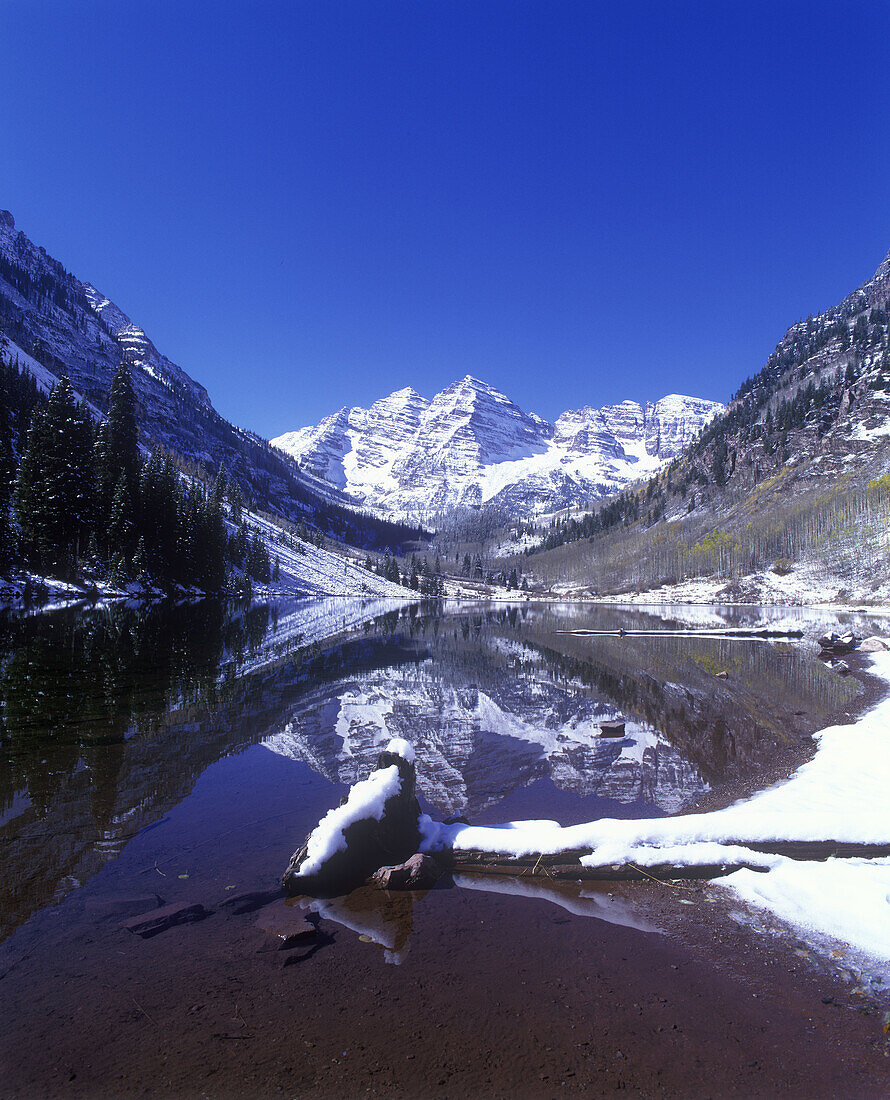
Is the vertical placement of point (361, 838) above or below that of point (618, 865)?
above

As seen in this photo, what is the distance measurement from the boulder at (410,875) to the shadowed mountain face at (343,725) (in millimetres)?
3868

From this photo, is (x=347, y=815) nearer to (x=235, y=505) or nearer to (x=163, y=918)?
(x=163, y=918)

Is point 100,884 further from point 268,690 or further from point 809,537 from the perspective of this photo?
point 809,537

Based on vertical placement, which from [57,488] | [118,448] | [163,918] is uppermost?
[118,448]

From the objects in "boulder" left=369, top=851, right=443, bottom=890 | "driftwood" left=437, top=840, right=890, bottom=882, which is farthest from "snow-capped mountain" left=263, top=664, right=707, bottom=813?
"boulder" left=369, top=851, right=443, bottom=890

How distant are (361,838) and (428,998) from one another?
3512 millimetres

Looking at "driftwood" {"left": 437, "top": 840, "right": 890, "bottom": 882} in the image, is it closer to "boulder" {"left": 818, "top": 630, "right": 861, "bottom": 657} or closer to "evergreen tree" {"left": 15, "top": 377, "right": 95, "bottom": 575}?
"boulder" {"left": 818, "top": 630, "right": 861, "bottom": 657}

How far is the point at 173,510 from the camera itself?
265ft

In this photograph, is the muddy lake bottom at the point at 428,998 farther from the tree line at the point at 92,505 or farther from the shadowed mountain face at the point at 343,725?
the tree line at the point at 92,505

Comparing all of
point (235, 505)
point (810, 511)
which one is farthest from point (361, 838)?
point (810, 511)

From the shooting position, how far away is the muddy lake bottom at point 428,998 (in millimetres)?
5547

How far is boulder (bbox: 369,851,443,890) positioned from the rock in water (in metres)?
0.42

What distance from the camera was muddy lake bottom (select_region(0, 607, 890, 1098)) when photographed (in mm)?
5547

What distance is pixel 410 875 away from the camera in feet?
30.9
